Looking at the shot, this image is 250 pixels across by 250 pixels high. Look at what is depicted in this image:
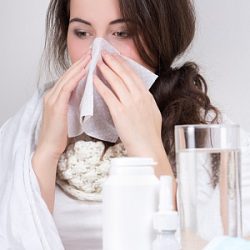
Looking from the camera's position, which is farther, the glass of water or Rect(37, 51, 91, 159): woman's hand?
Rect(37, 51, 91, 159): woman's hand

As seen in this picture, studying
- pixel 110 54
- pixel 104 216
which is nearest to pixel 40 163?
pixel 110 54

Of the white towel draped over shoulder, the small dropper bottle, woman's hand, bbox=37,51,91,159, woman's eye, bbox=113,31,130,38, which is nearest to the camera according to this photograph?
the small dropper bottle

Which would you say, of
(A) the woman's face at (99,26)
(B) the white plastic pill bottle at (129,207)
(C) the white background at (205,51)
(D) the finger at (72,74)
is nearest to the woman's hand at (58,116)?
(D) the finger at (72,74)

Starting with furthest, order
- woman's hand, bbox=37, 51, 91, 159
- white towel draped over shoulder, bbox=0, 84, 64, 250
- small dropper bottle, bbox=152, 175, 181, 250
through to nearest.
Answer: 1. woman's hand, bbox=37, 51, 91, 159
2. white towel draped over shoulder, bbox=0, 84, 64, 250
3. small dropper bottle, bbox=152, 175, 181, 250

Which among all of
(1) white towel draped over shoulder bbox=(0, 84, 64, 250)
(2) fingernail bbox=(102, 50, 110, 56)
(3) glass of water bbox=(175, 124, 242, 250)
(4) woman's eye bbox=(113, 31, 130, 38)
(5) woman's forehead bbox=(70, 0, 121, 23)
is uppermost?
(5) woman's forehead bbox=(70, 0, 121, 23)

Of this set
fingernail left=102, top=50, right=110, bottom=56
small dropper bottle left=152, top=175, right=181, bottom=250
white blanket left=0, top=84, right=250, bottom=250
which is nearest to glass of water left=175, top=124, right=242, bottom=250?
small dropper bottle left=152, top=175, right=181, bottom=250

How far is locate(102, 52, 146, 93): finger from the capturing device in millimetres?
849

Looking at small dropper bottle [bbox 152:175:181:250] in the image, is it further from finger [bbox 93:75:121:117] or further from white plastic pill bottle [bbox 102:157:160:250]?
finger [bbox 93:75:121:117]

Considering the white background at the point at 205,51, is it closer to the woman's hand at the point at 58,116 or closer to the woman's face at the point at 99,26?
the woman's face at the point at 99,26

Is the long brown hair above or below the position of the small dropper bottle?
above

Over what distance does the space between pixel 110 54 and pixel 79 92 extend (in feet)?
0.27

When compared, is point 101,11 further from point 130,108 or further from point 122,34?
point 130,108

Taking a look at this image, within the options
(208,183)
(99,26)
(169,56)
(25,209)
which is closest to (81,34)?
(99,26)

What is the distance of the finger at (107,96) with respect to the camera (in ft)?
2.71
